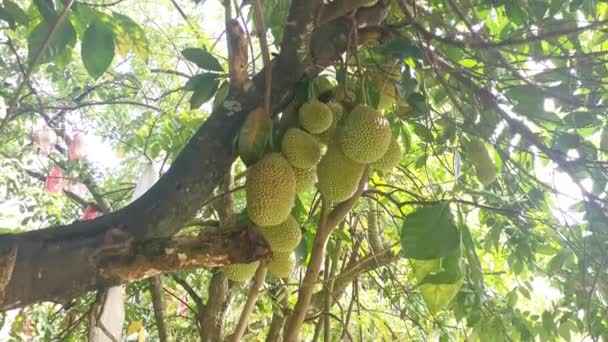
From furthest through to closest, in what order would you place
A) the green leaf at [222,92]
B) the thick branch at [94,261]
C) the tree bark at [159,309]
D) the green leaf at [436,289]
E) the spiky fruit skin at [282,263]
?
the tree bark at [159,309], the green leaf at [222,92], the spiky fruit skin at [282,263], the green leaf at [436,289], the thick branch at [94,261]

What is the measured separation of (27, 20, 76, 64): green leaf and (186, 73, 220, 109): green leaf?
0.70ft

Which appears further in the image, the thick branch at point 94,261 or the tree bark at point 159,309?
the tree bark at point 159,309

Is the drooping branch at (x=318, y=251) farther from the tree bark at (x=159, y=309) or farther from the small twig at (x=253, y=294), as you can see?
the tree bark at (x=159, y=309)

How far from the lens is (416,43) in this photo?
0.85 meters

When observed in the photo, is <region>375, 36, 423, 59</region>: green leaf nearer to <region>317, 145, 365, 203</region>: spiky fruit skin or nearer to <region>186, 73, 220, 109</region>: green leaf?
<region>317, 145, 365, 203</region>: spiky fruit skin

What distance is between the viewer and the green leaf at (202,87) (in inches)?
37.3

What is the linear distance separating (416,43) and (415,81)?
61 millimetres

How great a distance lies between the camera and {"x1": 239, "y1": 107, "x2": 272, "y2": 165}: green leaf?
739 millimetres

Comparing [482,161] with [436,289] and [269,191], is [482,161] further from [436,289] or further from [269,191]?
[269,191]

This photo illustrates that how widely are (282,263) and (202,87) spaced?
1.13 feet

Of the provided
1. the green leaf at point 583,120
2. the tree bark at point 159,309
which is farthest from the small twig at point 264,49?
the tree bark at point 159,309

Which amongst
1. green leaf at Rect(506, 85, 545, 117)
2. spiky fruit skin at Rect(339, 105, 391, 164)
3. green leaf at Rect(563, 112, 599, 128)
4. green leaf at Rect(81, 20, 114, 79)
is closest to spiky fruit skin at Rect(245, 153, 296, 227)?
spiky fruit skin at Rect(339, 105, 391, 164)

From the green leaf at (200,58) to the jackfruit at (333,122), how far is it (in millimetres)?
220

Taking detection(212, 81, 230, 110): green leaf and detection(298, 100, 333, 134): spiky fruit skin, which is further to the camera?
detection(212, 81, 230, 110): green leaf
